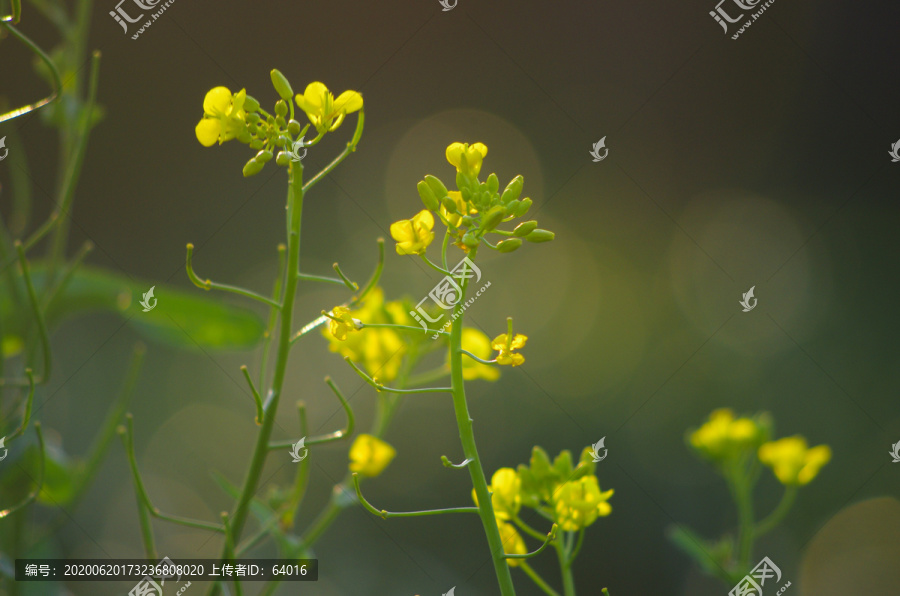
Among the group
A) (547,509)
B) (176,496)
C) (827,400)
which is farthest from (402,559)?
(827,400)

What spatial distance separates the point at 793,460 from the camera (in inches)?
28.2

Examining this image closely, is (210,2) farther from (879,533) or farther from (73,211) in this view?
(879,533)

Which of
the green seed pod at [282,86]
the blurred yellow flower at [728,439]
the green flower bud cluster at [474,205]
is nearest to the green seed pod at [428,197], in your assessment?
the green flower bud cluster at [474,205]

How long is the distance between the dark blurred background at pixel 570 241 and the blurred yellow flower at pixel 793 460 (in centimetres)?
58

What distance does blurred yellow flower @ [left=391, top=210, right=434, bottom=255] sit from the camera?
16.2 inches

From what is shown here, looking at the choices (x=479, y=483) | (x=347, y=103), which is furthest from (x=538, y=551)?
(x=347, y=103)

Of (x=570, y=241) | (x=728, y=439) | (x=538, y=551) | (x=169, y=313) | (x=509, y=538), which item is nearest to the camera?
(x=538, y=551)

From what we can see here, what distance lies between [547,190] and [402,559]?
129 centimetres

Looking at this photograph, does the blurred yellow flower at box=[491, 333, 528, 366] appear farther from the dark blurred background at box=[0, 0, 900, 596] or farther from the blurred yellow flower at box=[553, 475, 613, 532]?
the dark blurred background at box=[0, 0, 900, 596]

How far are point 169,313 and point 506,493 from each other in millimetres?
374

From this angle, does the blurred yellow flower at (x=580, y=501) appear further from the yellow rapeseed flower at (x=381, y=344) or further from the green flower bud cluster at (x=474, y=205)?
the yellow rapeseed flower at (x=381, y=344)

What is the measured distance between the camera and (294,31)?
6.56 ft

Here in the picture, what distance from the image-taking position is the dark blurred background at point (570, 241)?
1.42m

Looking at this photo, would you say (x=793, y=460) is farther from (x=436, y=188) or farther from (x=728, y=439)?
(x=436, y=188)
